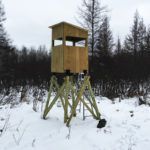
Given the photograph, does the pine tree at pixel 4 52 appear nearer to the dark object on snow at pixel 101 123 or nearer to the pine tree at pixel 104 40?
the pine tree at pixel 104 40

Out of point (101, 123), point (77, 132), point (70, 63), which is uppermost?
point (70, 63)

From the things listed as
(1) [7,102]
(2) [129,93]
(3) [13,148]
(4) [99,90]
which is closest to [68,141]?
(3) [13,148]

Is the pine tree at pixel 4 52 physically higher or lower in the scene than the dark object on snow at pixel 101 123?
higher

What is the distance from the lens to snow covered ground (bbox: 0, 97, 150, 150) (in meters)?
7.45

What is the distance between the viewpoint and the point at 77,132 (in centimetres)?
830

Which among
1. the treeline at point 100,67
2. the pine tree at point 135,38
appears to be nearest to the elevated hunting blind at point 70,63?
the treeline at point 100,67

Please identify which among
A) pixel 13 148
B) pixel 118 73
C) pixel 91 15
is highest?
pixel 91 15

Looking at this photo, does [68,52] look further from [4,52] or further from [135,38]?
[135,38]

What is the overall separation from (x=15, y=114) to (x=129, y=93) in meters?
6.64

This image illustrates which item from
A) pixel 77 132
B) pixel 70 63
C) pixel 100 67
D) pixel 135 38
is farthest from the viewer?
pixel 135 38

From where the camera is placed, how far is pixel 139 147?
733 cm

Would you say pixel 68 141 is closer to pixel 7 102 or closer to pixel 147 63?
pixel 7 102

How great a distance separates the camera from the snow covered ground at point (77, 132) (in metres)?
7.45

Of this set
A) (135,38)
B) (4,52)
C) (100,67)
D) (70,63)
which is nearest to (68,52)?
(70,63)
